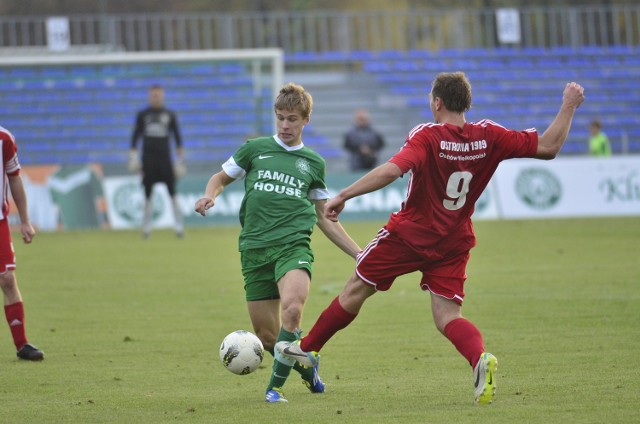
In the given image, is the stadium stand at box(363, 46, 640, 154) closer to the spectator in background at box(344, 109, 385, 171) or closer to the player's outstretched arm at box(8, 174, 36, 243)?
the spectator in background at box(344, 109, 385, 171)

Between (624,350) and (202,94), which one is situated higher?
(202,94)

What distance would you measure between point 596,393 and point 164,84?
23891mm

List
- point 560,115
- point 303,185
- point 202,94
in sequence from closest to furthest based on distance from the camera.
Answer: point 560,115, point 303,185, point 202,94

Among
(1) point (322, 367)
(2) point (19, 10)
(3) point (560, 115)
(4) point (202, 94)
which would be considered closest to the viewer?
Result: (3) point (560, 115)

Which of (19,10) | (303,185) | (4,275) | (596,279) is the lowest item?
(596,279)

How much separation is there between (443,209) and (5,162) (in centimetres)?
384

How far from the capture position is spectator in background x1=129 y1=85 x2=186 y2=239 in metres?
20.4

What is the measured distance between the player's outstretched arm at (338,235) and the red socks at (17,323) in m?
2.77

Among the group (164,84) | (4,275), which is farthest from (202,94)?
(4,275)

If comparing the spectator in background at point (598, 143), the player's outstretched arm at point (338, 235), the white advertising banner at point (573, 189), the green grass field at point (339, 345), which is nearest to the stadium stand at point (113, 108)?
the white advertising banner at point (573, 189)

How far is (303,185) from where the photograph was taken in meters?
7.27

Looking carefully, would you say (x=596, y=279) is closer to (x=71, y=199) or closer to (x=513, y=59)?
(x=71, y=199)

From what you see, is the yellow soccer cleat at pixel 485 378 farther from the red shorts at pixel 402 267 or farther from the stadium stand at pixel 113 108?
the stadium stand at pixel 113 108

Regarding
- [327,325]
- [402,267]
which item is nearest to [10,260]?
[327,325]
